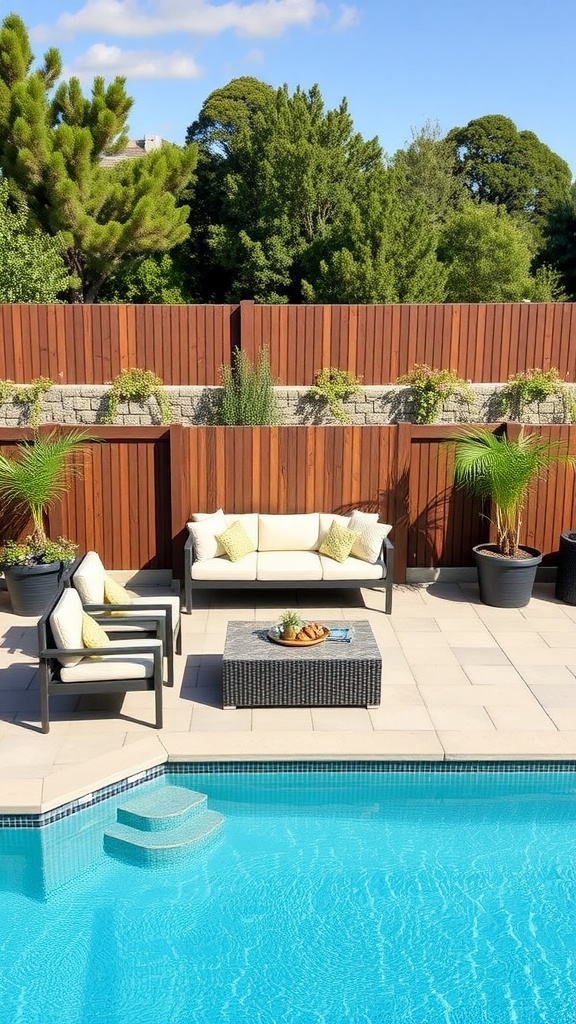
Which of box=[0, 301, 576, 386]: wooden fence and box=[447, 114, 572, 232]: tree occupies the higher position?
box=[447, 114, 572, 232]: tree

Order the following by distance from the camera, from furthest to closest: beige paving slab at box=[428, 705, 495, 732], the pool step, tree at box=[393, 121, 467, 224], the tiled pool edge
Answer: tree at box=[393, 121, 467, 224] → beige paving slab at box=[428, 705, 495, 732] → the tiled pool edge → the pool step

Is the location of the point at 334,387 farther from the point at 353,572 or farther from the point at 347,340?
the point at 353,572

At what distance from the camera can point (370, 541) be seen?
912 centimetres

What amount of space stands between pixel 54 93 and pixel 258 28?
1396 cm

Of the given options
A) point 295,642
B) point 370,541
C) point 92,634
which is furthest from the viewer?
point 370,541

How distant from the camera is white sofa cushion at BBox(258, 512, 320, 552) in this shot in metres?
9.43

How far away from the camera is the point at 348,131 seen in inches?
971

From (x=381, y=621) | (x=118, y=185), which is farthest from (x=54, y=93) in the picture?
(x=381, y=621)

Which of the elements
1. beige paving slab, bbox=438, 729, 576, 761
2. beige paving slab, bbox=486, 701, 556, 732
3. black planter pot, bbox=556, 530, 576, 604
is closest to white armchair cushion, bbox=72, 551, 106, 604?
beige paving slab, bbox=438, 729, 576, 761

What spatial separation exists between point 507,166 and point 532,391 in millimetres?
35474

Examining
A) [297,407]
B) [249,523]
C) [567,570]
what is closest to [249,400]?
[297,407]

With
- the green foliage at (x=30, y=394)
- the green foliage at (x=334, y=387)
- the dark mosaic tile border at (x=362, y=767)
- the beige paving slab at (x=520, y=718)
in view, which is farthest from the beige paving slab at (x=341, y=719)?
the green foliage at (x=30, y=394)

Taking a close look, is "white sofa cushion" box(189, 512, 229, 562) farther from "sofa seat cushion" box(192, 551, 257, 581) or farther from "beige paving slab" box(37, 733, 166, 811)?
"beige paving slab" box(37, 733, 166, 811)

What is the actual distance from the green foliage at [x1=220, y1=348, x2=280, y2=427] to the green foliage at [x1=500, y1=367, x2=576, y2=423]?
3.11 m
